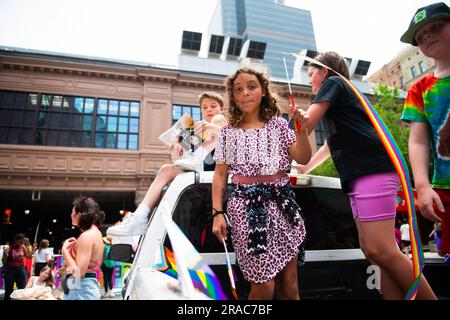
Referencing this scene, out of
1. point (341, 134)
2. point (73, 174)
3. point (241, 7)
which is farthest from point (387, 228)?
point (241, 7)

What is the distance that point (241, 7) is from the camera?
99.0 metres

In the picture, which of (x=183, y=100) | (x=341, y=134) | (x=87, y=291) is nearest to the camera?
(x=341, y=134)

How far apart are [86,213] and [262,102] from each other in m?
3.19

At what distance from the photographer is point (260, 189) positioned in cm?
159

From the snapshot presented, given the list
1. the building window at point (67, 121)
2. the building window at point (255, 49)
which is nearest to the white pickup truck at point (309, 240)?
the building window at point (67, 121)

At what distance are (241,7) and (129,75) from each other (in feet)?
321

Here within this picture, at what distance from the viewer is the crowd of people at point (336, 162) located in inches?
58.1

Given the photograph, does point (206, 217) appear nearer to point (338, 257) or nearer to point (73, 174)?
point (338, 257)

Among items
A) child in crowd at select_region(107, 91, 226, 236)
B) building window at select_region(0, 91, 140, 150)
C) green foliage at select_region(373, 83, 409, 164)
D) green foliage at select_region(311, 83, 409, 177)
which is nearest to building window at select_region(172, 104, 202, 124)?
building window at select_region(0, 91, 140, 150)

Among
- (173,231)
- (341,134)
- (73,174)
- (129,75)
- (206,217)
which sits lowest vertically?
(173,231)

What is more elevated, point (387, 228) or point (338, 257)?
point (387, 228)

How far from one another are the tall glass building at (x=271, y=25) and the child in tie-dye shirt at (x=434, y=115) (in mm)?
88559

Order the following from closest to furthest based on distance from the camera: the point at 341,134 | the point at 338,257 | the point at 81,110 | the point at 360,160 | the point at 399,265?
the point at 399,265
the point at 360,160
the point at 341,134
the point at 338,257
the point at 81,110

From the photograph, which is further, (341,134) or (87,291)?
(87,291)
